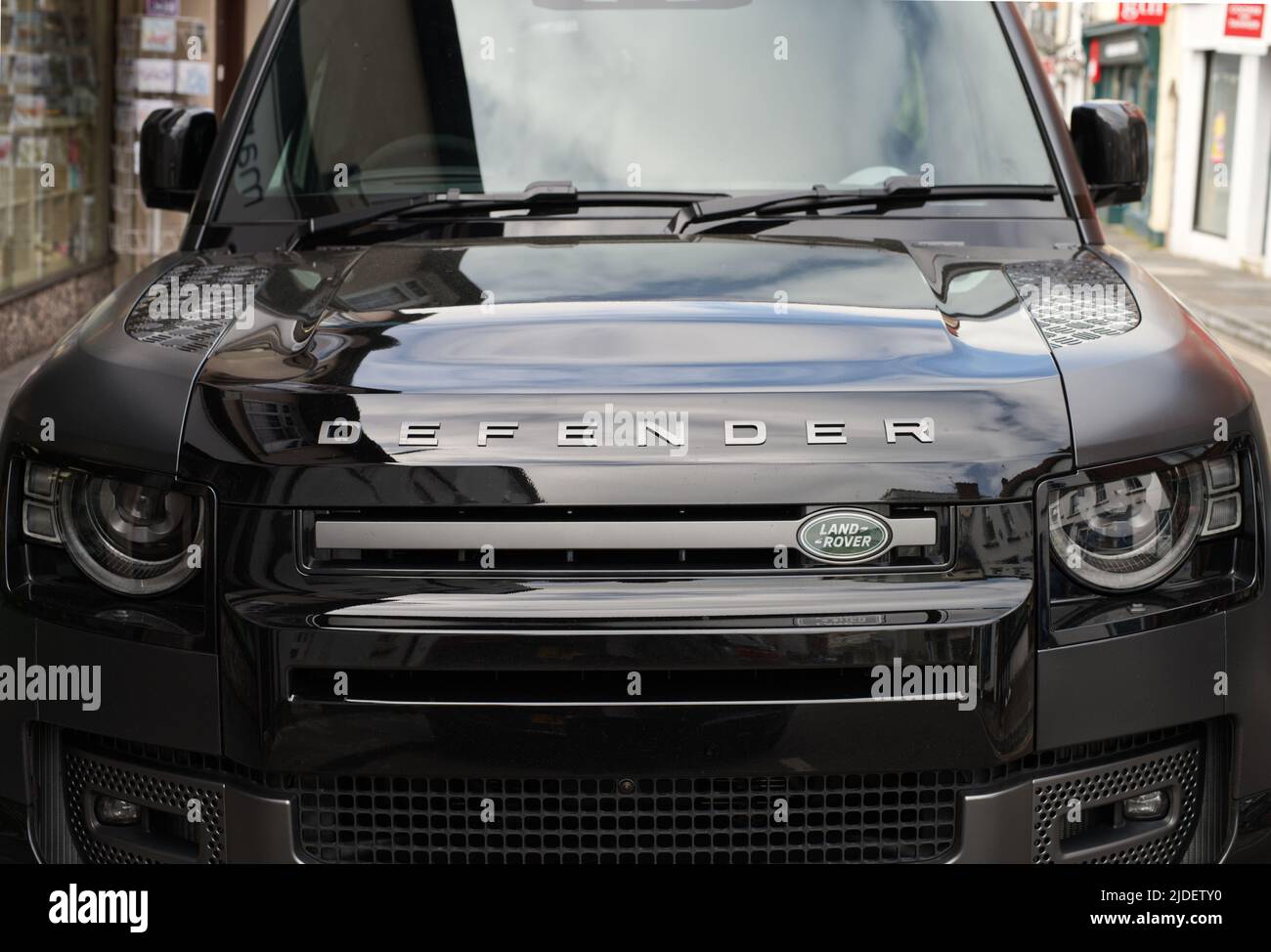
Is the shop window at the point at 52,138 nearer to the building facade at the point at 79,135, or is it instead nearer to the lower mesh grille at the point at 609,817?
the building facade at the point at 79,135

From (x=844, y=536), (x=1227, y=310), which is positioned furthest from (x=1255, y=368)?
(x=844, y=536)

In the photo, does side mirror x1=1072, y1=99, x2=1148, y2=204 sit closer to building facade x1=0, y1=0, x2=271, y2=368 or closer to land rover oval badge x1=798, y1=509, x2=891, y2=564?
A: land rover oval badge x1=798, y1=509, x2=891, y2=564

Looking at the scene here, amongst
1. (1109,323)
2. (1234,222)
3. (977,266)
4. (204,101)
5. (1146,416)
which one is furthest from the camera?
(1234,222)

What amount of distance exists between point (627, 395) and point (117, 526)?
2.46ft

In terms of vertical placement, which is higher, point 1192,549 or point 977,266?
point 977,266

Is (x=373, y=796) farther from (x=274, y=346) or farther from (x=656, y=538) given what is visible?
(x=274, y=346)

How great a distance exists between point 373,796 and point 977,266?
4.71 ft

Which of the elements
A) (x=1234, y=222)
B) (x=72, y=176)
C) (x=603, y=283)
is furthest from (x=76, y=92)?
(x=1234, y=222)

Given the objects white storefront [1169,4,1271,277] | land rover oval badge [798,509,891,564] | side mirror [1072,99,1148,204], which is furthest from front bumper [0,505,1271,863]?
white storefront [1169,4,1271,277]

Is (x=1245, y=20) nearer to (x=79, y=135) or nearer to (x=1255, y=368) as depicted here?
(x=1255, y=368)

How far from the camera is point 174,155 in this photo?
12.6ft

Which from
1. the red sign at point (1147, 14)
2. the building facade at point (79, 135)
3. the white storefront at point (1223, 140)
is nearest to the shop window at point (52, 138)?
the building facade at point (79, 135)

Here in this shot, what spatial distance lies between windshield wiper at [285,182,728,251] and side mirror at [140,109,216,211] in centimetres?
59

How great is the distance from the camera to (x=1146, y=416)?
2.37 meters
